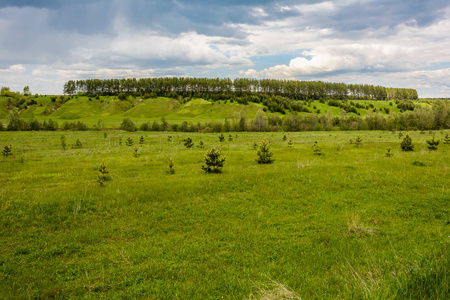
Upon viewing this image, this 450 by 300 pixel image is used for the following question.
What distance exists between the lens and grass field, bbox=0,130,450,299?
21.0 feet

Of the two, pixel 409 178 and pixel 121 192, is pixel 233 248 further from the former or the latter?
pixel 409 178

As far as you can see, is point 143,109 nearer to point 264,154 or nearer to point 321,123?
point 321,123

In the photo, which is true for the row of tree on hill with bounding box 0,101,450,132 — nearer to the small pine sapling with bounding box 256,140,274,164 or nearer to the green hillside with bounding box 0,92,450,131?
the green hillside with bounding box 0,92,450,131

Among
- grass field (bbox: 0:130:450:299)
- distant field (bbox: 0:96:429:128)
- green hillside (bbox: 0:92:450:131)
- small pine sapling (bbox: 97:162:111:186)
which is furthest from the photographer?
distant field (bbox: 0:96:429:128)

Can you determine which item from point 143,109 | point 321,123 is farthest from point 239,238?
point 143,109

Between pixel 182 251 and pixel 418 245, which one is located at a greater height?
pixel 418 245

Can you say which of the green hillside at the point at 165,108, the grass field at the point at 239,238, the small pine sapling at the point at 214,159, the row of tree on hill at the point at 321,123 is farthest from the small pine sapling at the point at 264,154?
the green hillside at the point at 165,108

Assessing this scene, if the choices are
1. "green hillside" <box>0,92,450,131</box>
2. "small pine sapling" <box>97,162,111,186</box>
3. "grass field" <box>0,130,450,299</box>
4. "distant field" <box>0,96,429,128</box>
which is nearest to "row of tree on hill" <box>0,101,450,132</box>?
"green hillside" <box>0,92,450,131</box>

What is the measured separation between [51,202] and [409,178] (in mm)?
22751

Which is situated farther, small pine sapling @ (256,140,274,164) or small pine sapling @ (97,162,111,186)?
small pine sapling @ (256,140,274,164)

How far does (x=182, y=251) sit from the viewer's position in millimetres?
9008

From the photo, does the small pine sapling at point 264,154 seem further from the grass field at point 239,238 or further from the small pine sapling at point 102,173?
the small pine sapling at point 102,173

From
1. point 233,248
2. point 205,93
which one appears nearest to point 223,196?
point 233,248

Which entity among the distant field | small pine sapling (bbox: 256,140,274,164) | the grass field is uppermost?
Answer: the distant field
